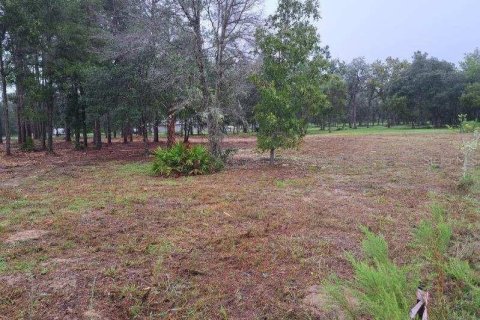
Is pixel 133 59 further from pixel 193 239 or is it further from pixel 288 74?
pixel 193 239

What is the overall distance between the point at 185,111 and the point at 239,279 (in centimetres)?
1352

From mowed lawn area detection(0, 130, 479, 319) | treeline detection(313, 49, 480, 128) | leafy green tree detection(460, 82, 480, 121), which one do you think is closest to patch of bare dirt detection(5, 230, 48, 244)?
mowed lawn area detection(0, 130, 479, 319)

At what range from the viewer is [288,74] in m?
11.5

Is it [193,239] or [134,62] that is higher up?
[134,62]

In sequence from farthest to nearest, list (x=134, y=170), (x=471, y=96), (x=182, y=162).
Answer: (x=471, y=96), (x=134, y=170), (x=182, y=162)

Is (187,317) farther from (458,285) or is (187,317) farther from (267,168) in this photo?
(267,168)

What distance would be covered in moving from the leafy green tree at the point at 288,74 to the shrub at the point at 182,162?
207 centimetres

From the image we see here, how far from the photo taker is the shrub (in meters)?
10.6

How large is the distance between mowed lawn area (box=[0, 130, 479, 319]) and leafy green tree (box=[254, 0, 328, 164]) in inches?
104

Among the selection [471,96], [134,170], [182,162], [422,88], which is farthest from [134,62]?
[422,88]

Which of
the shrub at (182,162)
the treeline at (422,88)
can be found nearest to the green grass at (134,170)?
the shrub at (182,162)

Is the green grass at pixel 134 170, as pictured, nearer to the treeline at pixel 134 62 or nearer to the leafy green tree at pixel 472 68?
the treeline at pixel 134 62

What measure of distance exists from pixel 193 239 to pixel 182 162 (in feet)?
21.0

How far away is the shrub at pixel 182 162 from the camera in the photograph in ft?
34.9
